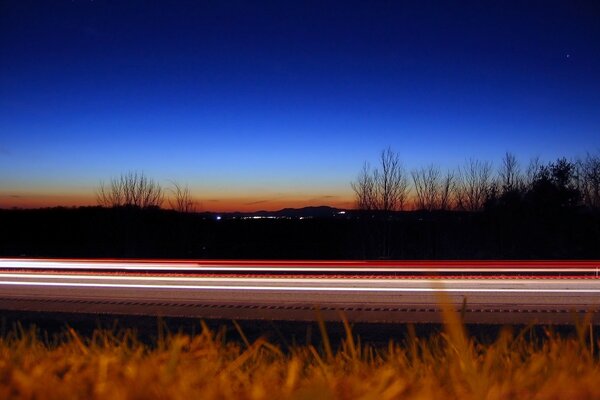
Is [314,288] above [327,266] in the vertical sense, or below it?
below

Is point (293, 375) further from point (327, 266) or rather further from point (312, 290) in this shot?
point (327, 266)

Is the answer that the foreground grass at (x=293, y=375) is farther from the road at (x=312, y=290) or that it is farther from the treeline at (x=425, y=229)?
the treeline at (x=425, y=229)

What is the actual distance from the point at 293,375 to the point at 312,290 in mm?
12151

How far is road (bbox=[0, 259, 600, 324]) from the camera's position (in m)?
13.2

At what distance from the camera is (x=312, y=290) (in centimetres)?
1650

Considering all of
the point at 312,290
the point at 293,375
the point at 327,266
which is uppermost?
the point at 293,375

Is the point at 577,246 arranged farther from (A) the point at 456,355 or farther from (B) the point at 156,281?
(A) the point at 456,355

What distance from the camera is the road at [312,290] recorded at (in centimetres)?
1318

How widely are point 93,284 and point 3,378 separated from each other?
1433cm

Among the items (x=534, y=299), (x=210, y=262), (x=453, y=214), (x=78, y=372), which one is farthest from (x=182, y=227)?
(x=78, y=372)

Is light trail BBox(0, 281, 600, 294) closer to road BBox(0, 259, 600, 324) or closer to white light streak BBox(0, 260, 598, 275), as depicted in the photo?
road BBox(0, 259, 600, 324)

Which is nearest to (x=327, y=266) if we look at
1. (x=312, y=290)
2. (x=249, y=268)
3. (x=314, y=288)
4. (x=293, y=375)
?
(x=249, y=268)

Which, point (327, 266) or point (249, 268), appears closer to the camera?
point (249, 268)

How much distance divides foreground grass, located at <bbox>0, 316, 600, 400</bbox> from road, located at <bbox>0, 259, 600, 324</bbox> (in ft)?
20.4
